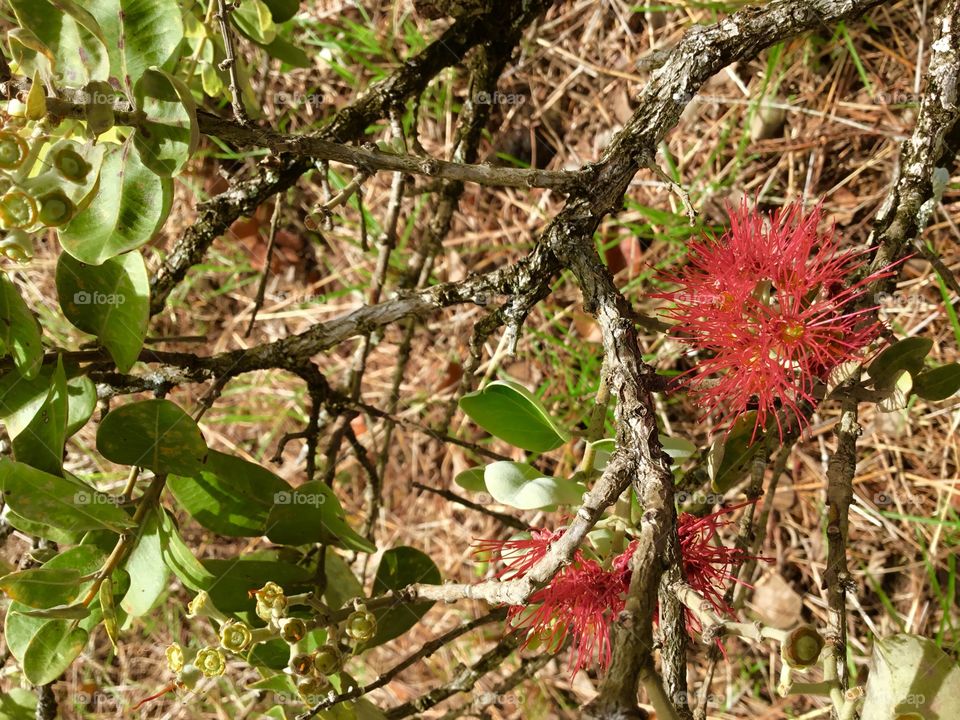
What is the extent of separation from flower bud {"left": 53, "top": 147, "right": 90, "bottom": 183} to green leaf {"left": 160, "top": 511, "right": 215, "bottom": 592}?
444 mm

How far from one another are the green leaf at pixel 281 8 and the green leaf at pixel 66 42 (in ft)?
1.54

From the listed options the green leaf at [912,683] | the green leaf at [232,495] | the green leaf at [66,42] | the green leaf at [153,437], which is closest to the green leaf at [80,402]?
the green leaf at [153,437]

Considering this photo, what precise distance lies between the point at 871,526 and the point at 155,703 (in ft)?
6.36

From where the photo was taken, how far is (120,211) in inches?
37.6

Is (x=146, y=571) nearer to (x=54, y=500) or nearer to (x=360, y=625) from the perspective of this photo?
(x=54, y=500)

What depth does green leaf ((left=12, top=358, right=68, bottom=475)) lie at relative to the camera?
3.13 feet

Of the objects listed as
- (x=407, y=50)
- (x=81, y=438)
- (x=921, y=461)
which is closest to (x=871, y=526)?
(x=921, y=461)

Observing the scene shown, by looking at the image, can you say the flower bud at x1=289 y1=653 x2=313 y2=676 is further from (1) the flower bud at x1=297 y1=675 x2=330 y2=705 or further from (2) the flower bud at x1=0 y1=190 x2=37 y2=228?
(2) the flower bud at x1=0 y1=190 x2=37 y2=228

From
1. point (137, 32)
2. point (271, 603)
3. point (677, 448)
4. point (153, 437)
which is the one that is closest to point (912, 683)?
point (677, 448)

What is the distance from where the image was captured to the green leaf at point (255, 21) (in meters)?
1.34

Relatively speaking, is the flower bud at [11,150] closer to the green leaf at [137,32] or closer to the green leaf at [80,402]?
A: the green leaf at [137,32]

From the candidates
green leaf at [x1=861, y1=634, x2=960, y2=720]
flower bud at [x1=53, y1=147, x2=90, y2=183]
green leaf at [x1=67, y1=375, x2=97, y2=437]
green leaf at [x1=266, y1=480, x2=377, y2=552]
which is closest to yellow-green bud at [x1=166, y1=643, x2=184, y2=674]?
green leaf at [x1=266, y1=480, x2=377, y2=552]

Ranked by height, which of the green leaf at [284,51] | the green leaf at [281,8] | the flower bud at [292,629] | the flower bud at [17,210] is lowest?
the flower bud at [292,629]

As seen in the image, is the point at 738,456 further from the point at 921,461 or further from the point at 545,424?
the point at 921,461
